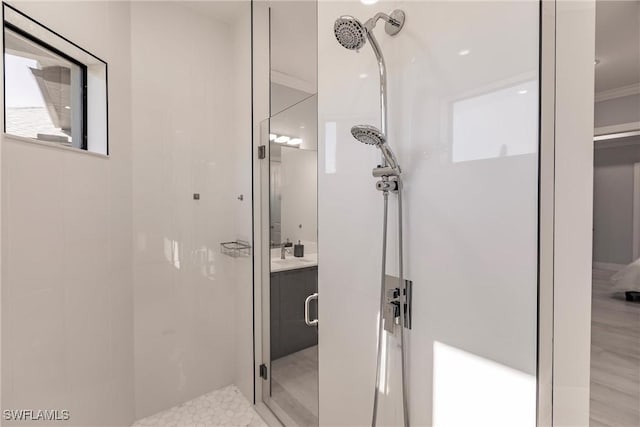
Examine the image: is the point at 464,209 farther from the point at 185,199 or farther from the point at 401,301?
the point at 185,199

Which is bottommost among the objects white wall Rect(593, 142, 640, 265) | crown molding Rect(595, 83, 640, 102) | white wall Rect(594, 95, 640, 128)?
white wall Rect(593, 142, 640, 265)

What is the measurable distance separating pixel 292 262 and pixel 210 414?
4.45ft

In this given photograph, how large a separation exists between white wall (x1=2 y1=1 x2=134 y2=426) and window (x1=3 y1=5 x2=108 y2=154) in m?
0.06

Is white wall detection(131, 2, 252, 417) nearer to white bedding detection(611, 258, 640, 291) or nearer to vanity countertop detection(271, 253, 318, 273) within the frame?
vanity countertop detection(271, 253, 318, 273)

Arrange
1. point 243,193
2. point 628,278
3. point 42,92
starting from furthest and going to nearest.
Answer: point 243,193, point 42,92, point 628,278

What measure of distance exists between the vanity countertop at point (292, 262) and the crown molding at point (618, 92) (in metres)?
1.25

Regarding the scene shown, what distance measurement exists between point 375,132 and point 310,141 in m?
0.69

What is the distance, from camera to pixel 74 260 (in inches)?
63.4

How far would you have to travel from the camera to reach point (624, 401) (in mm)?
702

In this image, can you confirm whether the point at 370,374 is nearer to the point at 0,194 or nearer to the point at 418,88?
the point at 418,88

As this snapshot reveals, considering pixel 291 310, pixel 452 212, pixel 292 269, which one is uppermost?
pixel 452 212

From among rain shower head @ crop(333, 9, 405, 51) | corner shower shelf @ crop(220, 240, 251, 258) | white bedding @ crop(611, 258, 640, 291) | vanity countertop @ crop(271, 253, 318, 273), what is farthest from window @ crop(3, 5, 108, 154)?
white bedding @ crop(611, 258, 640, 291)

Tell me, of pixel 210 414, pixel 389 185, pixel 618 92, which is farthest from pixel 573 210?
pixel 210 414

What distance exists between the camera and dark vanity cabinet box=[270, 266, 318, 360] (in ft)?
5.49
